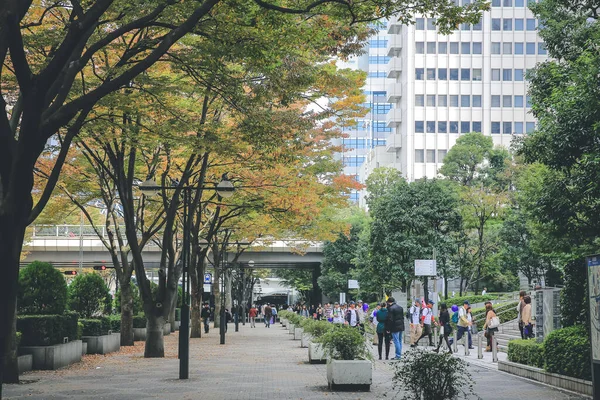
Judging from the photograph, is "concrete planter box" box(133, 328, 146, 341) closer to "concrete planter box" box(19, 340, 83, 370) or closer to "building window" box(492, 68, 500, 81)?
"concrete planter box" box(19, 340, 83, 370)

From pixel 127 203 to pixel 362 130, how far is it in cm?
13263

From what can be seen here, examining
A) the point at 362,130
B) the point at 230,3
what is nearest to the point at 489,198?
the point at 230,3

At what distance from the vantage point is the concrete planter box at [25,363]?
760 inches

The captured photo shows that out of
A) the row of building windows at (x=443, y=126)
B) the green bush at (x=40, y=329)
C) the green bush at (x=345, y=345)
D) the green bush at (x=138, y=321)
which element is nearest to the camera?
the green bush at (x=345, y=345)

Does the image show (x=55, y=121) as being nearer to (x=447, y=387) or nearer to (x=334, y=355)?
(x=447, y=387)

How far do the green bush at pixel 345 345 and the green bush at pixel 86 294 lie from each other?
13.7 meters

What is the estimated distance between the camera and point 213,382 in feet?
56.7

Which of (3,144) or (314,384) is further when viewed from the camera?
(314,384)

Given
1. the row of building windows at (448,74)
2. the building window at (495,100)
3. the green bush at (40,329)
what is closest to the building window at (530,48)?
the row of building windows at (448,74)

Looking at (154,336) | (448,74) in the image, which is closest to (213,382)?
(154,336)

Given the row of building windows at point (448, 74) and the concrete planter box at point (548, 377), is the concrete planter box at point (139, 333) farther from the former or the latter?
the row of building windows at point (448, 74)

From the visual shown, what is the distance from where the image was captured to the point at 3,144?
1007 cm

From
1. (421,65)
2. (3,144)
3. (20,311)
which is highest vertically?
(421,65)

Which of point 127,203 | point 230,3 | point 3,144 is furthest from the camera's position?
point 127,203
